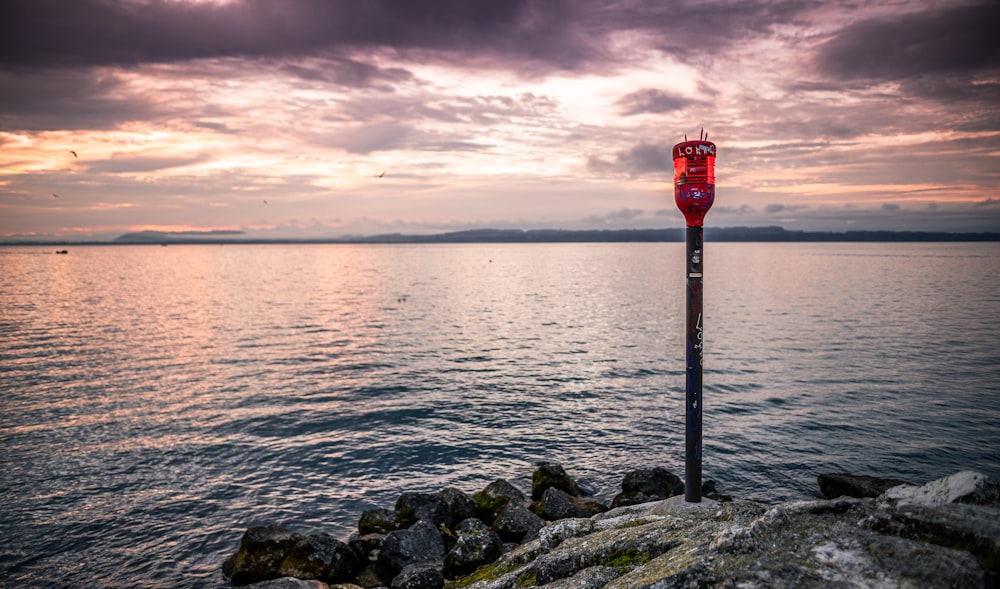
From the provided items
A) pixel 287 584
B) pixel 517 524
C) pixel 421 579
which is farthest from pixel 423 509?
pixel 287 584

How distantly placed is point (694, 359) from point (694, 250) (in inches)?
90.0

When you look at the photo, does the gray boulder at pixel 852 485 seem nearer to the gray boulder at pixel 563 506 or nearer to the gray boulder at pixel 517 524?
the gray boulder at pixel 563 506

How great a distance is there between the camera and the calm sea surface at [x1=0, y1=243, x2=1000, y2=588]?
1773 centimetres

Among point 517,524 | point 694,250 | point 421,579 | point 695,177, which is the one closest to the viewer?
point 695,177

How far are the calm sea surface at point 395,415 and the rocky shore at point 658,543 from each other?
8.22ft

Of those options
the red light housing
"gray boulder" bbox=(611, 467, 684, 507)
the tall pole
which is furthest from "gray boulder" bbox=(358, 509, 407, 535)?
the red light housing

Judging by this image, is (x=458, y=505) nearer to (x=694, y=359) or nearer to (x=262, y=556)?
(x=262, y=556)

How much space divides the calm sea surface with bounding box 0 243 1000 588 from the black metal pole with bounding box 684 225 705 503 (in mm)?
7499

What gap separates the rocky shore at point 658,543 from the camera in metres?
5.72

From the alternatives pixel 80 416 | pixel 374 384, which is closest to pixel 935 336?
pixel 374 384

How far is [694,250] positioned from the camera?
1141cm

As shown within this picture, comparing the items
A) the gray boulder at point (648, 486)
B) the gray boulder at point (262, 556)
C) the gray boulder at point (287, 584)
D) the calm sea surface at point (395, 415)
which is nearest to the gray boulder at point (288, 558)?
the gray boulder at point (262, 556)

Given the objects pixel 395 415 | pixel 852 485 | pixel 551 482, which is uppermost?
pixel 852 485

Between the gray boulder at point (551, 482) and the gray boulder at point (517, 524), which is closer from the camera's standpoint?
the gray boulder at point (517, 524)
